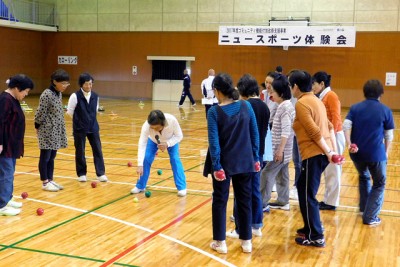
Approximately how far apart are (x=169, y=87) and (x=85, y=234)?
827 inches

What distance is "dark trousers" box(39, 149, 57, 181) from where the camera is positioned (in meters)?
6.50

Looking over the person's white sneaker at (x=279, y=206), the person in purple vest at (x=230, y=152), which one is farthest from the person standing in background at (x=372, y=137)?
the person in purple vest at (x=230, y=152)

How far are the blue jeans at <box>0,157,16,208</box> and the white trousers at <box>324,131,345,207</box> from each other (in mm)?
3589

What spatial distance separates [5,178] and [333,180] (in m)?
3.72

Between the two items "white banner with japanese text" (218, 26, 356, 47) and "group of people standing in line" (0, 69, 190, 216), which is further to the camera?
"white banner with japanese text" (218, 26, 356, 47)

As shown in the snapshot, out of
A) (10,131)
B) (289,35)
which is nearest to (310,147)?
(10,131)

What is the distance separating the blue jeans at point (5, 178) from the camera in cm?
525

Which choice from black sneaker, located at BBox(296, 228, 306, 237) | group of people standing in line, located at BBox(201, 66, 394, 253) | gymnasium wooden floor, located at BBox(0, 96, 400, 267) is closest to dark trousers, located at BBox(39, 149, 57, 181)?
gymnasium wooden floor, located at BBox(0, 96, 400, 267)

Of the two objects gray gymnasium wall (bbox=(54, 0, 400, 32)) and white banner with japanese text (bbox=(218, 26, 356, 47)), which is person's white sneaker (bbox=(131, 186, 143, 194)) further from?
gray gymnasium wall (bbox=(54, 0, 400, 32))

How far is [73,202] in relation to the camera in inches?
238

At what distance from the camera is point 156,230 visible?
5.02m

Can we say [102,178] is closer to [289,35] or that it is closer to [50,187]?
[50,187]

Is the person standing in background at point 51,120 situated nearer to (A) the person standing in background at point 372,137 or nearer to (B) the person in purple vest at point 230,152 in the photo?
(B) the person in purple vest at point 230,152

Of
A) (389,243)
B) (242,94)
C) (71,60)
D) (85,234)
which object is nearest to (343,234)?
(389,243)
